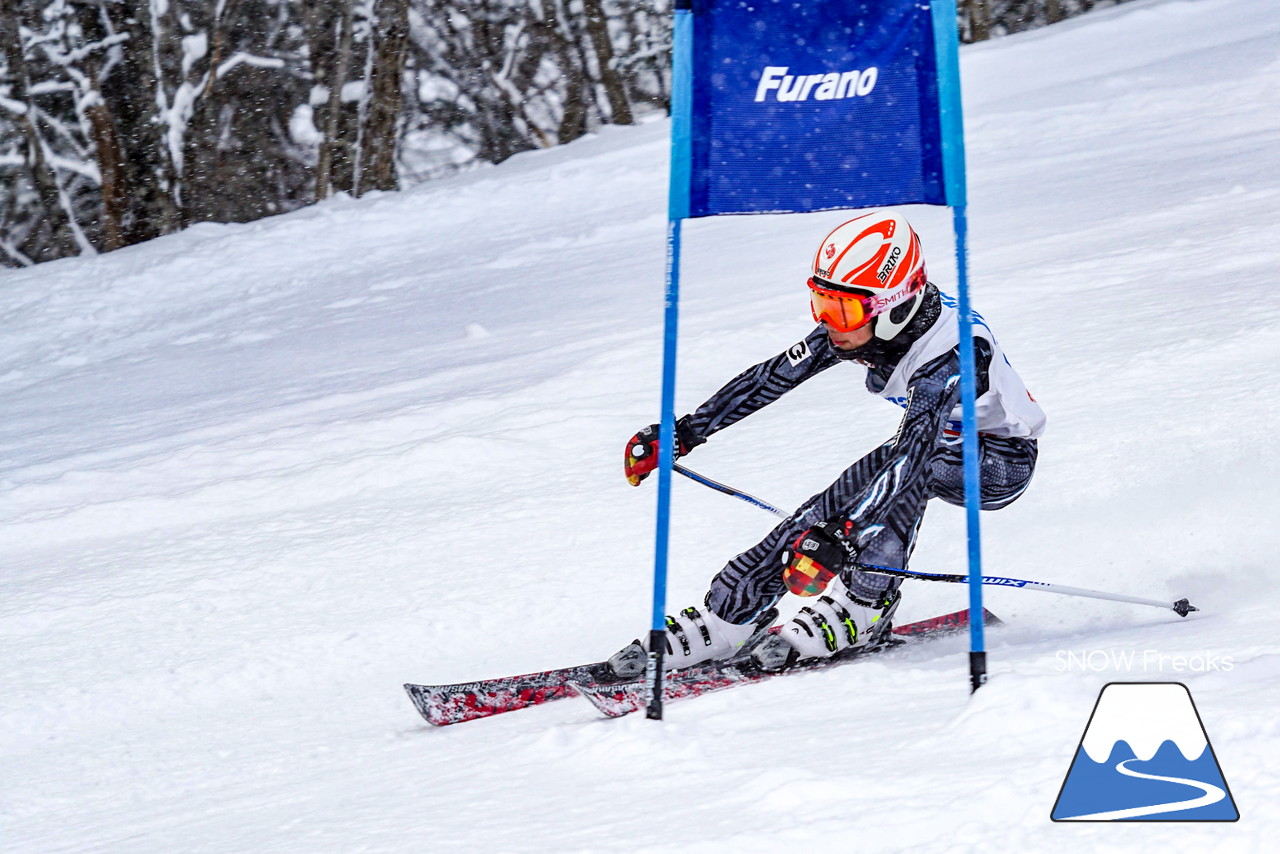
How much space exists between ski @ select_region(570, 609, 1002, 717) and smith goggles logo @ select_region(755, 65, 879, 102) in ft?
5.31

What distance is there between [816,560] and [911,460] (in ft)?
1.66

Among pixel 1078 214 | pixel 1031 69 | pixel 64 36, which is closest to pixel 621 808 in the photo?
pixel 1078 214

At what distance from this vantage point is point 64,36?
44.7ft

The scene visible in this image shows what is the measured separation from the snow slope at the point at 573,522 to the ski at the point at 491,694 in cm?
7

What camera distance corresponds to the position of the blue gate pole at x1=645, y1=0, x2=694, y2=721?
9.71 ft

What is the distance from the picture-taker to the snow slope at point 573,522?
104 inches

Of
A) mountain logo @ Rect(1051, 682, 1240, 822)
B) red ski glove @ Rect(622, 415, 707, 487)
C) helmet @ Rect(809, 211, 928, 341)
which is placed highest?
helmet @ Rect(809, 211, 928, 341)

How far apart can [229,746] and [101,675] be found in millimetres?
764

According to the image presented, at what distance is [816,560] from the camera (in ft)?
10.4

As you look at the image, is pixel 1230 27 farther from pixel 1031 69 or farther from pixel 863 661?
pixel 863 661

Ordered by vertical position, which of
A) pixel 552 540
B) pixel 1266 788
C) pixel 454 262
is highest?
pixel 1266 788

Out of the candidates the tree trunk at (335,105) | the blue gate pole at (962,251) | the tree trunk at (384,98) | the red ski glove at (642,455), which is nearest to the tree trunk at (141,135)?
the tree trunk at (335,105)

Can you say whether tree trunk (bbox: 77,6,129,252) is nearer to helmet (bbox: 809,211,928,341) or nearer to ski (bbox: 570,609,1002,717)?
ski (bbox: 570,609,1002,717)

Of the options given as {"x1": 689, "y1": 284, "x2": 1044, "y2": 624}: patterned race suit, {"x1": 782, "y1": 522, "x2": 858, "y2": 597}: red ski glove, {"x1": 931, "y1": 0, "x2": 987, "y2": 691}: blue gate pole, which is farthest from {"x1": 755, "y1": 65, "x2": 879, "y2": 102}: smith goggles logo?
{"x1": 782, "y1": 522, "x2": 858, "y2": 597}: red ski glove
